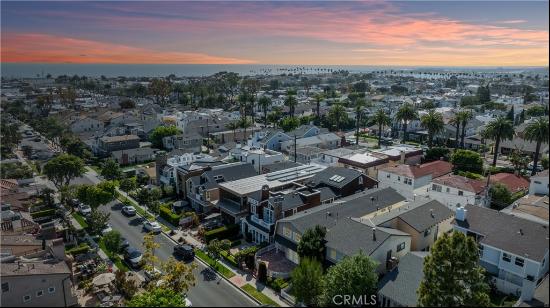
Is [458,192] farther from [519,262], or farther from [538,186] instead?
[519,262]

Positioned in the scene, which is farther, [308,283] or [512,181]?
[512,181]

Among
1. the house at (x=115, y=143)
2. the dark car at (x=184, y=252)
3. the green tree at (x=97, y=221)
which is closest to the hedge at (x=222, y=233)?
the dark car at (x=184, y=252)

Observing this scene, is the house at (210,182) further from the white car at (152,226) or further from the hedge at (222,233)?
the white car at (152,226)

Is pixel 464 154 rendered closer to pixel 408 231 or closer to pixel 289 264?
pixel 408 231

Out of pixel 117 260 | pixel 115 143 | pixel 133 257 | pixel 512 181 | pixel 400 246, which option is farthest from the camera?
pixel 115 143

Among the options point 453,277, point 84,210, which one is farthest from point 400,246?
point 84,210

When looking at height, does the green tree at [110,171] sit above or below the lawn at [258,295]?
above

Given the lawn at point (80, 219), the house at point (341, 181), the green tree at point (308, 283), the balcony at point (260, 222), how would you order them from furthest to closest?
the house at point (341, 181), the lawn at point (80, 219), the balcony at point (260, 222), the green tree at point (308, 283)
